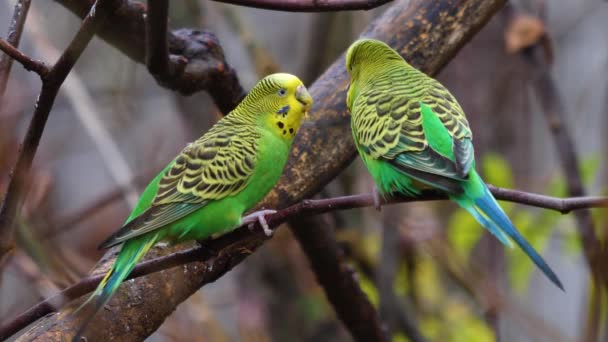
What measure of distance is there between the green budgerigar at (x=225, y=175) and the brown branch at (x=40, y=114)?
1.53ft

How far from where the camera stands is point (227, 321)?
22.9ft

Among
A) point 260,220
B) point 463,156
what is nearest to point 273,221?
point 260,220

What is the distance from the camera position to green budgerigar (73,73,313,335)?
1.97m

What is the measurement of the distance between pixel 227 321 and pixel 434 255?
11.3 feet

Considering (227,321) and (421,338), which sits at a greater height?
(421,338)

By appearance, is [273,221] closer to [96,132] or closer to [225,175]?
[225,175]

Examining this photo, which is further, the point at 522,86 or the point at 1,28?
the point at 1,28

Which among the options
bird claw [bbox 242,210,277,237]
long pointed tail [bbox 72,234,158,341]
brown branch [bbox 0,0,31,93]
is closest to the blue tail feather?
bird claw [bbox 242,210,277,237]

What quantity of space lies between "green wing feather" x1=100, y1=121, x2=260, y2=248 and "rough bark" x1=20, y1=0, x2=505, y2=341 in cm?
25

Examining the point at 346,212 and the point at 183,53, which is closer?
the point at 183,53

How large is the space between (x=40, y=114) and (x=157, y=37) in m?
0.52

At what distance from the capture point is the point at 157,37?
74.1 inches

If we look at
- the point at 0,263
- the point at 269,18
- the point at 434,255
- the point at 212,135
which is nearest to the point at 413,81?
the point at 212,135

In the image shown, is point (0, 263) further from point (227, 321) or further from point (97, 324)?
point (227, 321)
